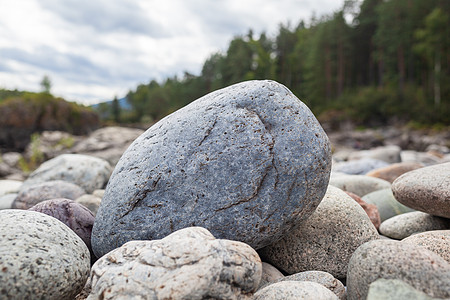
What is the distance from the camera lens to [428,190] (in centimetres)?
319

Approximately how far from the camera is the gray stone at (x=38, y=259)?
193 centimetres

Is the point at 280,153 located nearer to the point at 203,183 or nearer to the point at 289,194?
the point at 289,194

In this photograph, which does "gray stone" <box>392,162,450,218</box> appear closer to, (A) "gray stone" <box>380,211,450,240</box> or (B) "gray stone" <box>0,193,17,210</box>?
(A) "gray stone" <box>380,211,450,240</box>

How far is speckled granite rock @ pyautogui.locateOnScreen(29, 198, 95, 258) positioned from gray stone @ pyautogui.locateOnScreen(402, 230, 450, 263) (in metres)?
2.74

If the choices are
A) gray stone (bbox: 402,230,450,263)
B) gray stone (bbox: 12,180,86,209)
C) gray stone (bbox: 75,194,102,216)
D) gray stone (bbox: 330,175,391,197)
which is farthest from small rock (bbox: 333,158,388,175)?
gray stone (bbox: 12,180,86,209)

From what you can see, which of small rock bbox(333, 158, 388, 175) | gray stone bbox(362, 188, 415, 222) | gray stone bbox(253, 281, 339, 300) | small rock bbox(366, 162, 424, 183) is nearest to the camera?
gray stone bbox(253, 281, 339, 300)

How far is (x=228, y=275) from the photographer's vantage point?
1.86 meters

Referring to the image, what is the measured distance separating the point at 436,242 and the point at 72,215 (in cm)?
319

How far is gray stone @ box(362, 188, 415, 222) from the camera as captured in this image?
440 centimetres

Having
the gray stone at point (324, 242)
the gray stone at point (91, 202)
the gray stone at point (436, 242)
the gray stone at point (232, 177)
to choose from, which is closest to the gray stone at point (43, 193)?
the gray stone at point (91, 202)

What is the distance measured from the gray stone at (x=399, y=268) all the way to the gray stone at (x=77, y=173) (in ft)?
14.9

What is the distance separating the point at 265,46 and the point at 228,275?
4505 centimetres

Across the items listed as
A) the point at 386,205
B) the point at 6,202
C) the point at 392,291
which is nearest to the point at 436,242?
the point at 392,291

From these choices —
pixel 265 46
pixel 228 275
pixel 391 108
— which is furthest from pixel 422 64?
pixel 228 275
